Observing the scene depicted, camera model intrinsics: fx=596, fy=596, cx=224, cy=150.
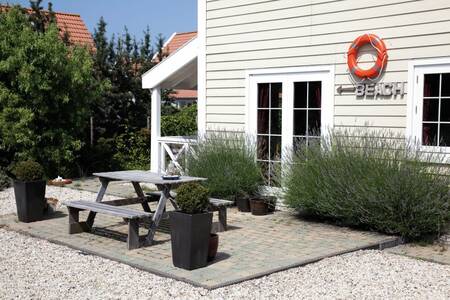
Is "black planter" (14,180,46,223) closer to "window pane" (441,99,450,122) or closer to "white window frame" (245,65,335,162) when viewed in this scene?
"white window frame" (245,65,335,162)

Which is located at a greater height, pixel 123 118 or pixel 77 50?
pixel 77 50

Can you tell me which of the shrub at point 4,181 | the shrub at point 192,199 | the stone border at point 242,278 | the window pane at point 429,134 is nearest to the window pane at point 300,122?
the window pane at point 429,134

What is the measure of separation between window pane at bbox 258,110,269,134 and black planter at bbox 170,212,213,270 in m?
3.99

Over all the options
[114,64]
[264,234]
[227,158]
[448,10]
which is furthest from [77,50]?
[448,10]

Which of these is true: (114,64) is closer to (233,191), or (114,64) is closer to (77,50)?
(77,50)

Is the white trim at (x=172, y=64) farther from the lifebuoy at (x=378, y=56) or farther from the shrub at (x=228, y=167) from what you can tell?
the lifebuoy at (x=378, y=56)

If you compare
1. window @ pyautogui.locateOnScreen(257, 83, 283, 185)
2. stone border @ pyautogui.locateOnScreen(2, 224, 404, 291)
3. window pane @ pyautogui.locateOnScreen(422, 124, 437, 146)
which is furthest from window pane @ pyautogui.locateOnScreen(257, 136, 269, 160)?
stone border @ pyautogui.locateOnScreen(2, 224, 404, 291)

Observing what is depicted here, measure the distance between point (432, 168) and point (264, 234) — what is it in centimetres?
217

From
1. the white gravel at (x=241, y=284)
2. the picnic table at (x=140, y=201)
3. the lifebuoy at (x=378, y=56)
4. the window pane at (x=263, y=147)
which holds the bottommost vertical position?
the white gravel at (x=241, y=284)

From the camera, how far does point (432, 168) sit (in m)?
6.98

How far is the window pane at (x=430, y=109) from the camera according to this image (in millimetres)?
7516

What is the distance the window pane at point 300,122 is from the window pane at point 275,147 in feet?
1.26

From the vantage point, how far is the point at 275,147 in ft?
31.2

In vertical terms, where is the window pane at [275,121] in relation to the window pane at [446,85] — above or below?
below
